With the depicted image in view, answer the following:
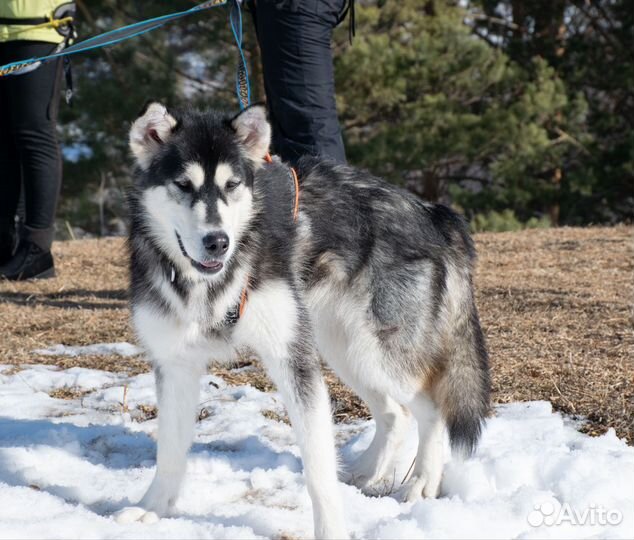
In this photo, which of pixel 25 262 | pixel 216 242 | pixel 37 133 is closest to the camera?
pixel 216 242

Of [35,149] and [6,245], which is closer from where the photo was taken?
[35,149]

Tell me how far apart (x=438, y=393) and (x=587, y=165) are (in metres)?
12.0

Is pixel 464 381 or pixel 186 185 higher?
pixel 186 185

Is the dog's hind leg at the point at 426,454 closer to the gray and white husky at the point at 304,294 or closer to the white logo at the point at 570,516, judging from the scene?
the gray and white husky at the point at 304,294

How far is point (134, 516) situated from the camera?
8.22 ft

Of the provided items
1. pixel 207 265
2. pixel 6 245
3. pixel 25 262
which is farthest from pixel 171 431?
pixel 6 245

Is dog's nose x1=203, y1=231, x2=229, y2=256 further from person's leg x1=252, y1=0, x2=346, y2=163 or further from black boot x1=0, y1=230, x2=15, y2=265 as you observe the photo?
black boot x1=0, y1=230, x2=15, y2=265

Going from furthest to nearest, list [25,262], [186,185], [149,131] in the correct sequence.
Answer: [25,262], [149,131], [186,185]

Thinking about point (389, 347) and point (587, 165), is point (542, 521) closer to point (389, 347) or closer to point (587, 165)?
point (389, 347)

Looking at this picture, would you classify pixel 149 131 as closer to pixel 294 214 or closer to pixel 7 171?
pixel 294 214

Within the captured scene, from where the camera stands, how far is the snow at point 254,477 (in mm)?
2377

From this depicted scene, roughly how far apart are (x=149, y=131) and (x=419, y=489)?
147cm

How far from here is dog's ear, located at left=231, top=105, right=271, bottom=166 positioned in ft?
8.60

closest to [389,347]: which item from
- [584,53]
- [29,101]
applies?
[29,101]
